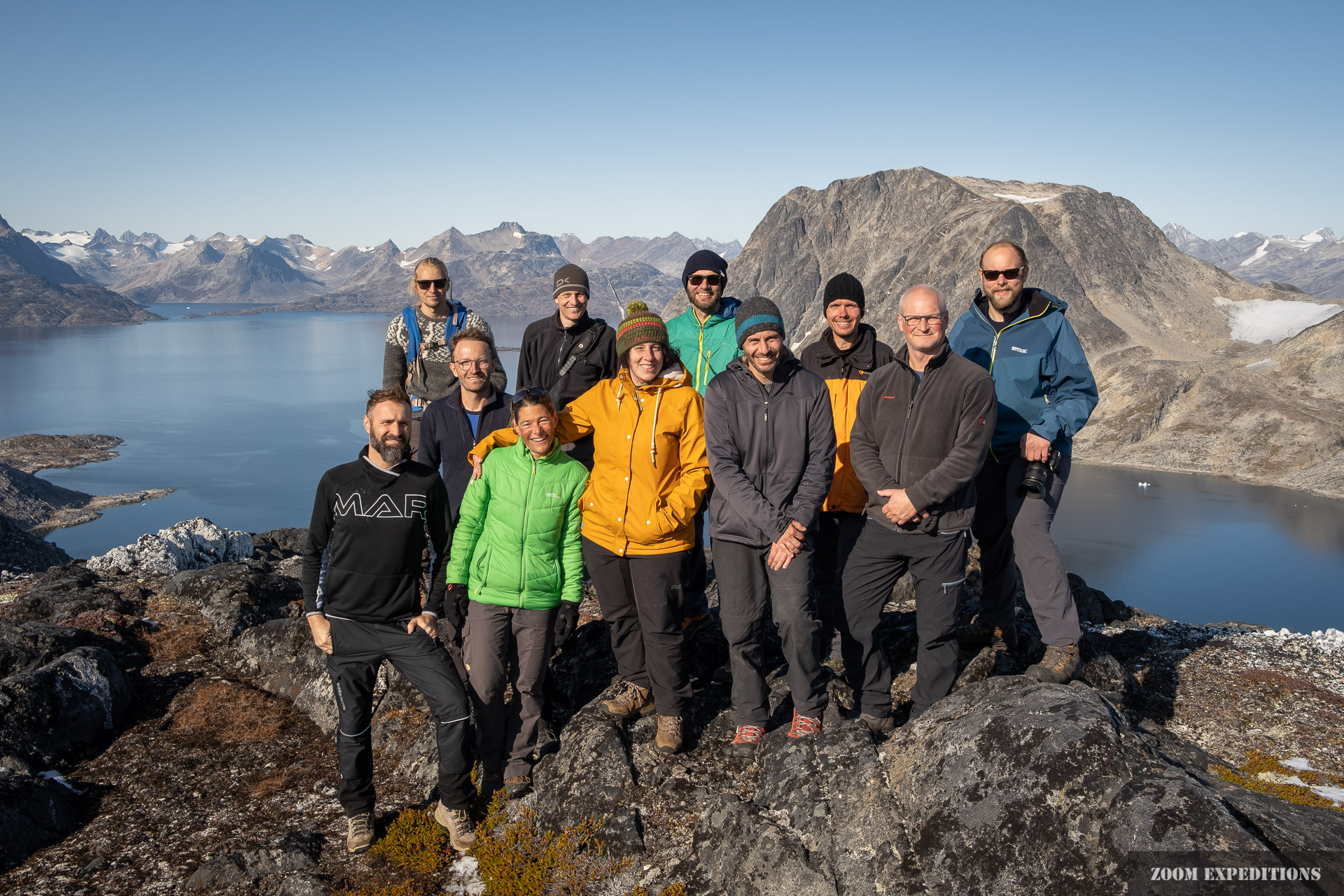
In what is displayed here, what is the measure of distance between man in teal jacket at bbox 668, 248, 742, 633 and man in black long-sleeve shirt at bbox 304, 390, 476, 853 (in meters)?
2.13

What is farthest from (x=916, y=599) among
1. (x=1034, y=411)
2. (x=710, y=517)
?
(x=1034, y=411)

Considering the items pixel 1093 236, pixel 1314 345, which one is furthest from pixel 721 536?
pixel 1093 236

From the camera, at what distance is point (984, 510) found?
19.9 feet

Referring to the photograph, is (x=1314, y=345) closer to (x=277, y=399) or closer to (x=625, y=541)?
(x=625, y=541)

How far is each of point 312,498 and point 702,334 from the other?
62.9 meters

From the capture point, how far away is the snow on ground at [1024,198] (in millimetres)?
155500

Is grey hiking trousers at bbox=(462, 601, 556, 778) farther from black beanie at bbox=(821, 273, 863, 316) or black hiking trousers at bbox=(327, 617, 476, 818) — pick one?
black beanie at bbox=(821, 273, 863, 316)

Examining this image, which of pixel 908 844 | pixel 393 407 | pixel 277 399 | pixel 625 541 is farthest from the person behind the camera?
pixel 277 399

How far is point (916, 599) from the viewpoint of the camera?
5035 mm

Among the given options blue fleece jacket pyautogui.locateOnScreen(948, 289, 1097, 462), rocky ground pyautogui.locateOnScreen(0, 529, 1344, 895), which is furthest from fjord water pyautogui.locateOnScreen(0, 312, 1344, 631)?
blue fleece jacket pyautogui.locateOnScreen(948, 289, 1097, 462)

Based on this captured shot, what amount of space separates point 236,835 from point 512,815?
2129 mm

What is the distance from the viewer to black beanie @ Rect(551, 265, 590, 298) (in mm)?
6684

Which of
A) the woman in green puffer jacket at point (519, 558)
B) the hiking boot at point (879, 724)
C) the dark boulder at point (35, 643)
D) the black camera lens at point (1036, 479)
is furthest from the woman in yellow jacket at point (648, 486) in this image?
the dark boulder at point (35, 643)

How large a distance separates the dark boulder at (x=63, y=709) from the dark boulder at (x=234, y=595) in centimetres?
174
